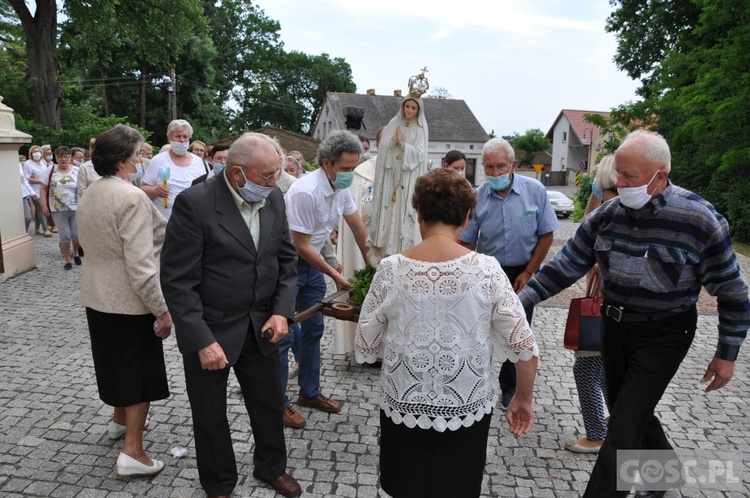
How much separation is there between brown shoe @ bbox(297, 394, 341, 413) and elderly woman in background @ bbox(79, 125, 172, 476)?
1.30 meters

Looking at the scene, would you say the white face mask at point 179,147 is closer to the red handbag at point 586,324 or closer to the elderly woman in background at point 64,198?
the elderly woman in background at point 64,198

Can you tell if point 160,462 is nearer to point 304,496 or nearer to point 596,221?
point 304,496

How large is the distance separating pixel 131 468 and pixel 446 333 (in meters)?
2.32

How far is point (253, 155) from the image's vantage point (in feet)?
9.74

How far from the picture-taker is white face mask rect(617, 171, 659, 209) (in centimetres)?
278

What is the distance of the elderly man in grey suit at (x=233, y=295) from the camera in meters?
2.89

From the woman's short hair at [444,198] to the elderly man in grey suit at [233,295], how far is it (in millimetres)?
911

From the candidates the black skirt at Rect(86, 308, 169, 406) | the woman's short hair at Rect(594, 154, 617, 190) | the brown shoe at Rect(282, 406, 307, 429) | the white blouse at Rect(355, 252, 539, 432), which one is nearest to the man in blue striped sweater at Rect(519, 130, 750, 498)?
the woman's short hair at Rect(594, 154, 617, 190)

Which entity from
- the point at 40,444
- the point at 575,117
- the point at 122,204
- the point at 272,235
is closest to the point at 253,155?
the point at 272,235

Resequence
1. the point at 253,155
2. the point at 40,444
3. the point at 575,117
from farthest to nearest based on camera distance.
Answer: the point at 575,117
the point at 40,444
the point at 253,155

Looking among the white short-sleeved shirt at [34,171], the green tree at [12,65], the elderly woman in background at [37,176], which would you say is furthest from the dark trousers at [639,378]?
the green tree at [12,65]

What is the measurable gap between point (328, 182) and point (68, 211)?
23.8ft

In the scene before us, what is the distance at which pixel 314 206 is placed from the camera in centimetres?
415

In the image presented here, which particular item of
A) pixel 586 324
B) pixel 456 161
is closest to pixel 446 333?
pixel 586 324
